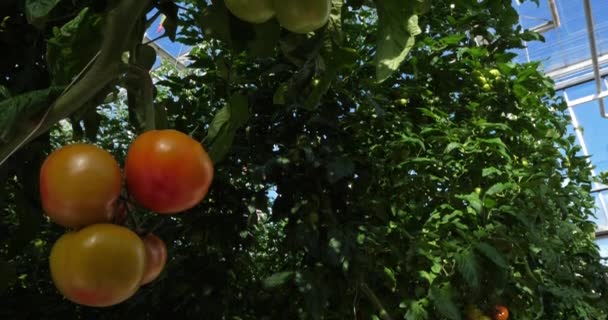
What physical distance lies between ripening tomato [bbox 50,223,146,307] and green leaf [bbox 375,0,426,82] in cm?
A: 21

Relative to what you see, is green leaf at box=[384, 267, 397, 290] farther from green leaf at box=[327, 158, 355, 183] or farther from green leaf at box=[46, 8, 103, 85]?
green leaf at box=[46, 8, 103, 85]

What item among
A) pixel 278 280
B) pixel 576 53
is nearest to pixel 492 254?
pixel 278 280

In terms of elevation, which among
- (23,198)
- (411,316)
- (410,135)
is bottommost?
(411,316)

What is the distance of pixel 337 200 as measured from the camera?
3.91 feet

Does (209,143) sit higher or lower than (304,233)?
higher

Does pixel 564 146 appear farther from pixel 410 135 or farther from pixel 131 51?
pixel 131 51

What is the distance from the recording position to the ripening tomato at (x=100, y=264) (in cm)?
29

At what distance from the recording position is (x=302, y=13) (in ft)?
1.06

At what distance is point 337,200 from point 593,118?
6.55 m

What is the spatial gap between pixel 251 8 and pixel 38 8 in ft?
0.49

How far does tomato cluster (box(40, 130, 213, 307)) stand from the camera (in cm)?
30

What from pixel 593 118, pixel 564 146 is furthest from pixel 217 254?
pixel 593 118

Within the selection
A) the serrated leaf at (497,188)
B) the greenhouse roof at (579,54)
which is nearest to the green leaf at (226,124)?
the serrated leaf at (497,188)

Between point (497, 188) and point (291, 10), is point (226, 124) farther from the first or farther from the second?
point (497, 188)
